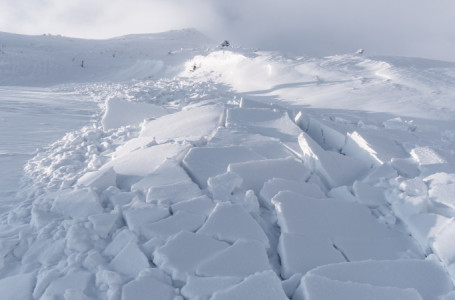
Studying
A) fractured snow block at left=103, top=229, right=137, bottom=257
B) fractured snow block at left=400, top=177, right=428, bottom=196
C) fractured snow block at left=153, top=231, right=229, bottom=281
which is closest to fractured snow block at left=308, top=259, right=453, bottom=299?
fractured snow block at left=153, top=231, right=229, bottom=281

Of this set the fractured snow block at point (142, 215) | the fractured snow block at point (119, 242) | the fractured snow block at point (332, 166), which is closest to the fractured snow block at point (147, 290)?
the fractured snow block at point (119, 242)

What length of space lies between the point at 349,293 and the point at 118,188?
1859 mm

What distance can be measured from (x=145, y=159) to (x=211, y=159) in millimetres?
640

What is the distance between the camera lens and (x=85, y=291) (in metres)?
1.68

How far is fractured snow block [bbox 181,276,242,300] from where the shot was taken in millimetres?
1616

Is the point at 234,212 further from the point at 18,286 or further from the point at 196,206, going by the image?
the point at 18,286

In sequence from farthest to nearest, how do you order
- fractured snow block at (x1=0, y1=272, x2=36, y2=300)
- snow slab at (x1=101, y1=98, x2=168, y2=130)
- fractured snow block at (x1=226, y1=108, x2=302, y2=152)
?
snow slab at (x1=101, y1=98, x2=168, y2=130) → fractured snow block at (x1=226, y1=108, x2=302, y2=152) → fractured snow block at (x1=0, y1=272, x2=36, y2=300)

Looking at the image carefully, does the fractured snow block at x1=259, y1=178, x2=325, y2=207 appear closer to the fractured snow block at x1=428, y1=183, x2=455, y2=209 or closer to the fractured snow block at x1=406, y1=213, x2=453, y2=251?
the fractured snow block at x1=406, y1=213, x2=453, y2=251

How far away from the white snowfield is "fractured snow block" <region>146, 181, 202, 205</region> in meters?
0.01

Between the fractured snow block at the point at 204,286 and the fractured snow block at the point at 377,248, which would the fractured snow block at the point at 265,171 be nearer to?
the fractured snow block at the point at 377,248

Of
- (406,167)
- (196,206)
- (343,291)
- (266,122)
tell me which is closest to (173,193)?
(196,206)

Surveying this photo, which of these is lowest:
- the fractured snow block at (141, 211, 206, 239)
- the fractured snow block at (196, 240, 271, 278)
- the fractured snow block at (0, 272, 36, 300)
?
the fractured snow block at (196, 240, 271, 278)

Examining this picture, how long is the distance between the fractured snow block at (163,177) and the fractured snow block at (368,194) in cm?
131

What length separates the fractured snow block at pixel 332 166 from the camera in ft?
9.20
